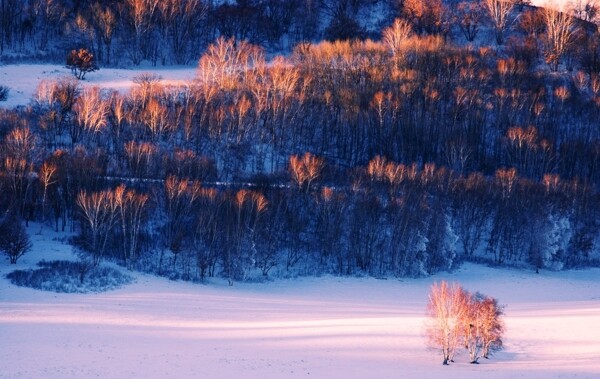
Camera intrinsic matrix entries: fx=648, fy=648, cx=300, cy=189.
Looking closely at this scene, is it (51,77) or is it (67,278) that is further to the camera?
(51,77)

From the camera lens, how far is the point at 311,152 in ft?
231

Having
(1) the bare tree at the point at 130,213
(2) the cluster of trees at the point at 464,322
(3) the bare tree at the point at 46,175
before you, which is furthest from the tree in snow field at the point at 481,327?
(3) the bare tree at the point at 46,175

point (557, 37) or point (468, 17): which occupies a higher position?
point (468, 17)

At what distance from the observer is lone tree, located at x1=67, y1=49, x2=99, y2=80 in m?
75.3

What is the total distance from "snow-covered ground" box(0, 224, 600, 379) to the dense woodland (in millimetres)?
4001

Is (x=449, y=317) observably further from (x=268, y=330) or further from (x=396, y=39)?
(x=396, y=39)

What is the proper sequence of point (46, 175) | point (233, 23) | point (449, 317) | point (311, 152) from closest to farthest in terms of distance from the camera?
point (449, 317), point (46, 175), point (311, 152), point (233, 23)

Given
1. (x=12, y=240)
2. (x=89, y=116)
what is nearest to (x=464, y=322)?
(x=12, y=240)

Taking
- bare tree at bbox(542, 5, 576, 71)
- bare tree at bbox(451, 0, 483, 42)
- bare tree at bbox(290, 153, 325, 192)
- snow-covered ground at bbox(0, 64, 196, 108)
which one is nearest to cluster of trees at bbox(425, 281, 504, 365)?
bare tree at bbox(290, 153, 325, 192)

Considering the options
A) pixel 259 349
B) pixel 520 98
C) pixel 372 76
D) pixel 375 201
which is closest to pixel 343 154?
pixel 372 76

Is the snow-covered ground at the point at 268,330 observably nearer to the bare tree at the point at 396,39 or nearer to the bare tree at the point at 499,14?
the bare tree at the point at 396,39

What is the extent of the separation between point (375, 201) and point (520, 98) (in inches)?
1241

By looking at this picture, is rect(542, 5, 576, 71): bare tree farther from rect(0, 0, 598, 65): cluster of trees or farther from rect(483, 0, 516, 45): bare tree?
rect(483, 0, 516, 45): bare tree

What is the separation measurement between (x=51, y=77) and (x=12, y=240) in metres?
34.2
